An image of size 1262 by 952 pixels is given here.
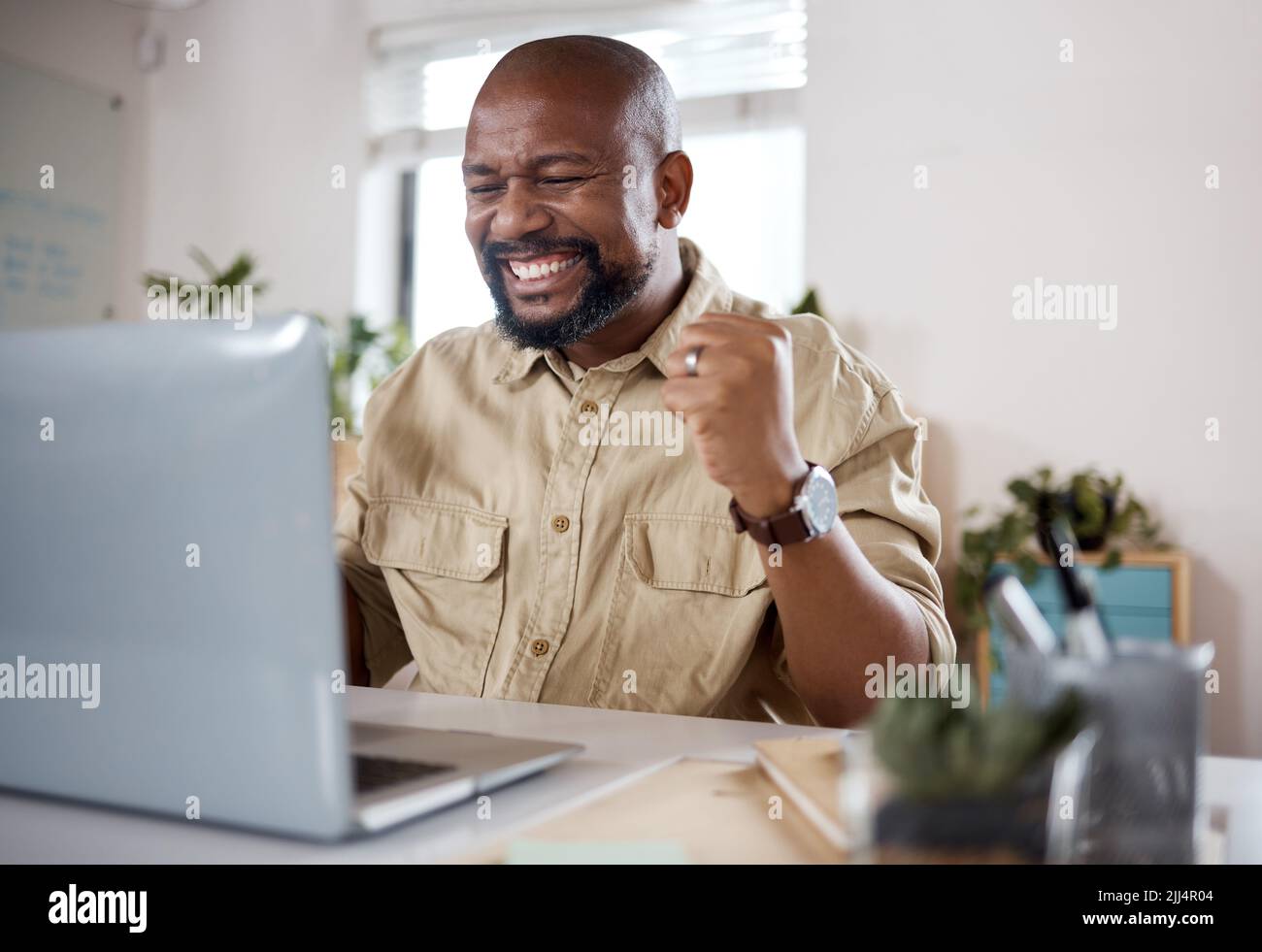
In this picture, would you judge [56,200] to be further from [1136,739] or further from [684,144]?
[1136,739]

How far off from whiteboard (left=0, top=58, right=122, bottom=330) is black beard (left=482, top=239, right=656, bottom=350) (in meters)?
2.99

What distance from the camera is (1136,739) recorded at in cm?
50

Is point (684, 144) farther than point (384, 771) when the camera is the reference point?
Yes

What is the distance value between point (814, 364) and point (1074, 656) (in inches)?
31.0

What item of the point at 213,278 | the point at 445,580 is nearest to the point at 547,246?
the point at 445,580

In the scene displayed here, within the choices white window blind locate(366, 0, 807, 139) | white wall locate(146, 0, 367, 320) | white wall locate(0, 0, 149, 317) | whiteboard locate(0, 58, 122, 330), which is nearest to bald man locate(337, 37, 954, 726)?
white window blind locate(366, 0, 807, 139)

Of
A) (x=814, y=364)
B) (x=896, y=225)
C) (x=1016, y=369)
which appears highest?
(x=896, y=225)

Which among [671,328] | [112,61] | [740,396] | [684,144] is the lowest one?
[740,396]

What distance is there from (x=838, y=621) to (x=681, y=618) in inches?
9.3

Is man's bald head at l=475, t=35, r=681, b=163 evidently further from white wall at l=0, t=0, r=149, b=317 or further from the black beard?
white wall at l=0, t=0, r=149, b=317

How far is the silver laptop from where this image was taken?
520 mm

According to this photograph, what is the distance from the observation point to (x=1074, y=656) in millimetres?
491

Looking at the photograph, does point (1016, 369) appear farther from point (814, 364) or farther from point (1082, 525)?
point (814, 364)
